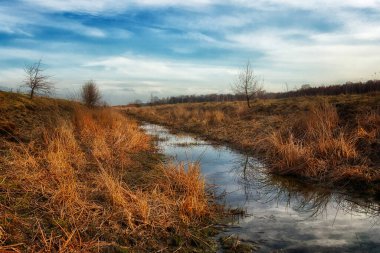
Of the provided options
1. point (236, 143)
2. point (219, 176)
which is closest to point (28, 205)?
point (219, 176)

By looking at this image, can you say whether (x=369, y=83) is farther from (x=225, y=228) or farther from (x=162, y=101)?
(x=162, y=101)

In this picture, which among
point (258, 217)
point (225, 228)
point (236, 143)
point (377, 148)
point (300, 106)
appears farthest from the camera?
point (300, 106)

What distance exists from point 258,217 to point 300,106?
661 inches

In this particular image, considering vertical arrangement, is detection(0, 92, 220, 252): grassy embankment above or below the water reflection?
above

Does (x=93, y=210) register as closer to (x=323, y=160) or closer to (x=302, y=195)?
(x=302, y=195)

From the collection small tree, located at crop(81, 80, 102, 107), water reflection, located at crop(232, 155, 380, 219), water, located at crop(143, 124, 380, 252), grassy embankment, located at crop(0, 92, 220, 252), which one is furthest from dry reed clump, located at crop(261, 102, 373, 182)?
small tree, located at crop(81, 80, 102, 107)

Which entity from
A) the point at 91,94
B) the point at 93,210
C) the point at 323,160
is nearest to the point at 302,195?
the point at 323,160

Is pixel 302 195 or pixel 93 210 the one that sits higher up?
pixel 93 210

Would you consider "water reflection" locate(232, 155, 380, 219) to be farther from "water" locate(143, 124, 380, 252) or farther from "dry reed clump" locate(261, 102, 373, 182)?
"dry reed clump" locate(261, 102, 373, 182)

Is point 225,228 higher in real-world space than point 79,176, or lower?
lower

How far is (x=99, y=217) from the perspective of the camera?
478cm

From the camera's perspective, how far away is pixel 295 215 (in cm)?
607

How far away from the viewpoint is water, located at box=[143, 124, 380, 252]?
192 inches

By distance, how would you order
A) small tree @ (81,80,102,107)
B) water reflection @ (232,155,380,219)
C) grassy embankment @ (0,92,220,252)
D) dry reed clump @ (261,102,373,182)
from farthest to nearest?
small tree @ (81,80,102,107)
dry reed clump @ (261,102,373,182)
water reflection @ (232,155,380,219)
grassy embankment @ (0,92,220,252)
